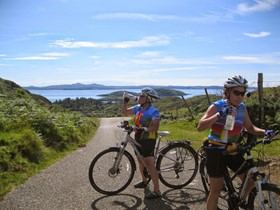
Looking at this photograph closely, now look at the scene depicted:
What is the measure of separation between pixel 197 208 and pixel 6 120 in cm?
914

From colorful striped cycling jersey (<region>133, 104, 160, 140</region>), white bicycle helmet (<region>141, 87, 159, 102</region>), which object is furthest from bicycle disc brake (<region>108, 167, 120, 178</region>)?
white bicycle helmet (<region>141, 87, 159, 102</region>)

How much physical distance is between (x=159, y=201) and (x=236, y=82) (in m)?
3.42

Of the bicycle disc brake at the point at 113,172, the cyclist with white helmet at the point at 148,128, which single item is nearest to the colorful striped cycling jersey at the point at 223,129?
the cyclist with white helmet at the point at 148,128

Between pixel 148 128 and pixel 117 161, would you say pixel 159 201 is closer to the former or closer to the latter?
pixel 117 161

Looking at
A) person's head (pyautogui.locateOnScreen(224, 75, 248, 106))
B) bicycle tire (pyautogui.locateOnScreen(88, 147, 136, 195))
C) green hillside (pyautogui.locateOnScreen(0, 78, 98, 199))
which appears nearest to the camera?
person's head (pyautogui.locateOnScreen(224, 75, 248, 106))

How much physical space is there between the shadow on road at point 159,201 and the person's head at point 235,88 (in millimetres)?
2765

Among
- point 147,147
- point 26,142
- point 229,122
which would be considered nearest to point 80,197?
point 147,147

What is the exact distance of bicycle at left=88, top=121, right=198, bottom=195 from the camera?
24.6ft

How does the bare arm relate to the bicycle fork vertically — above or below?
above

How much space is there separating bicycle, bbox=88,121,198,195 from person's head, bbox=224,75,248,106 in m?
3.00

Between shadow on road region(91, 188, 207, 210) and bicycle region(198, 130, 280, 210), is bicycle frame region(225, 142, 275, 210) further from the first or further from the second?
shadow on road region(91, 188, 207, 210)

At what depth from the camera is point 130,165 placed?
25.4 feet

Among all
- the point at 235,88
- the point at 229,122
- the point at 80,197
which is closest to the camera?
the point at 229,122

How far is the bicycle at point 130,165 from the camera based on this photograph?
24.6 ft
